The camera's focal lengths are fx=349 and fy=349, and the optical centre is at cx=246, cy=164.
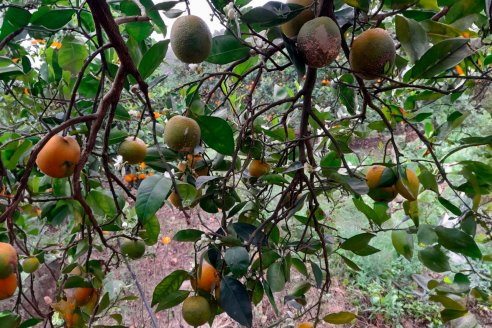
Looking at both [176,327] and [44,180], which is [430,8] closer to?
[44,180]

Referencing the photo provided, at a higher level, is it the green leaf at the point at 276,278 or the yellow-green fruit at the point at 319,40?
the yellow-green fruit at the point at 319,40

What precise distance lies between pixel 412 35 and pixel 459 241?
1.26 ft

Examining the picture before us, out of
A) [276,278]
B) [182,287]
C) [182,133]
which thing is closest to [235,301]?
[276,278]

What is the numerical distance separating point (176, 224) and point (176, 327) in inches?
47.1

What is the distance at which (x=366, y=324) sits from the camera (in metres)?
1.95

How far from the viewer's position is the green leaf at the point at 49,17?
62cm

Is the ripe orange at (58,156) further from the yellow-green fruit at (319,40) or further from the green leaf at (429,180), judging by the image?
the green leaf at (429,180)

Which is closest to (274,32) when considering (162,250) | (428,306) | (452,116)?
(452,116)

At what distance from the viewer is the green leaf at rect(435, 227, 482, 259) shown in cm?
63

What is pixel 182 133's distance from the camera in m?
0.60

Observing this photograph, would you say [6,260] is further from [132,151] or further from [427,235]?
[427,235]

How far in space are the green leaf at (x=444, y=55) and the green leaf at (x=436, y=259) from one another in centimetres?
42

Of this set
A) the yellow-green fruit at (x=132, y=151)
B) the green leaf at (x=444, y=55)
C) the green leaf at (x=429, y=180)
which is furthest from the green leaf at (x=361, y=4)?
the yellow-green fruit at (x=132, y=151)

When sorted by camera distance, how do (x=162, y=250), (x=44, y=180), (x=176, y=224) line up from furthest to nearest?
(x=176, y=224), (x=162, y=250), (x=44, y=180)
